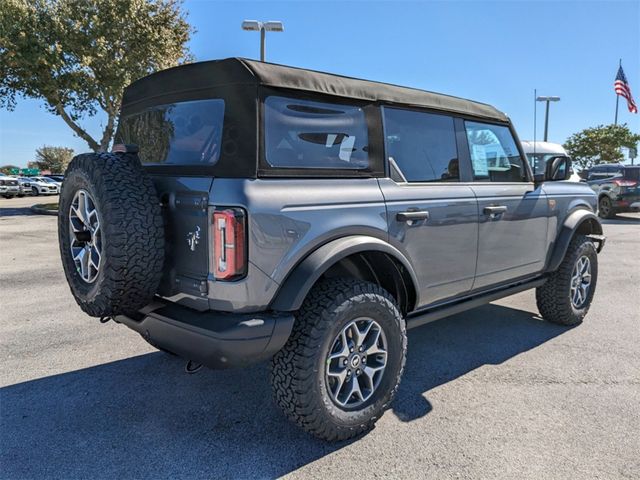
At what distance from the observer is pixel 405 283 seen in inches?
117

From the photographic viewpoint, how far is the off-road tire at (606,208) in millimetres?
15688

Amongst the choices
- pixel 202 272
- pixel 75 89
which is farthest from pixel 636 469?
pixel 75 89

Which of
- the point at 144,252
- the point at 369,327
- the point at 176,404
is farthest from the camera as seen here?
the point at 176,404

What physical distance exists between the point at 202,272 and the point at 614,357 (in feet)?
11.3

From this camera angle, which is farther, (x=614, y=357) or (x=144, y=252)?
(x=614, y=357)

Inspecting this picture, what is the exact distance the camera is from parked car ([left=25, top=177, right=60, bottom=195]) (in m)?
30.1

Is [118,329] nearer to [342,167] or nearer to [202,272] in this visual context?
[202,272]

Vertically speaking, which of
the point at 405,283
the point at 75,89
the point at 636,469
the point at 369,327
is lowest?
A: the point at 636,469

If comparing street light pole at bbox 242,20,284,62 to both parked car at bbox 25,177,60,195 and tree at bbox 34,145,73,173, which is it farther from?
tree at bbox 34,145,73,173

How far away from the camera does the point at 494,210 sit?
3.46 m

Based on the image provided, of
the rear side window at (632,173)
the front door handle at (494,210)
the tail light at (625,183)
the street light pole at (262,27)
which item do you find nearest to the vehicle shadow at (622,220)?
the tail light at (625,183)

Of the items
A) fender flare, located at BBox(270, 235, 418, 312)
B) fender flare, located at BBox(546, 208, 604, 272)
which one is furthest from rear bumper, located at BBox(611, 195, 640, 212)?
fender flare, located at BBox(270, 235, 418, 312)

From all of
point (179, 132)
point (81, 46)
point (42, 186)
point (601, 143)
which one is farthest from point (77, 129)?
point (601, 143)

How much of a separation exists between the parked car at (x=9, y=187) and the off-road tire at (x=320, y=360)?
31320mm
